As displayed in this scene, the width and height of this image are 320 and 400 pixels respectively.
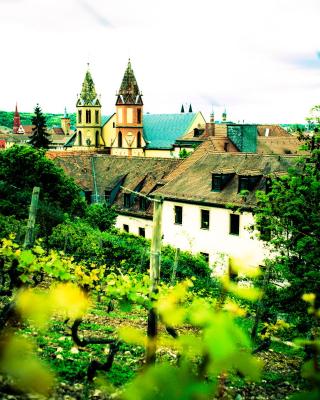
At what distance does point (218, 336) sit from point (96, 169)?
140 ft

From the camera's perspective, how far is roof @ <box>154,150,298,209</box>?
2756 centimetres

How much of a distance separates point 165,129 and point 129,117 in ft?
24.7

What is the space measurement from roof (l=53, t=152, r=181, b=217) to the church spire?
38.6m

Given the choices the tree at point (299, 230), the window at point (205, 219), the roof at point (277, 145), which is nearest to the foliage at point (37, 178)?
the window at point (205, 219)

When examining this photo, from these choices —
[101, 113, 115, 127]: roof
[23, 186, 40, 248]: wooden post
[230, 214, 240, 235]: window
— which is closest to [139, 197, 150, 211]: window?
[230, 214, 240, 235]: window

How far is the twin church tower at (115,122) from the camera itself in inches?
3263

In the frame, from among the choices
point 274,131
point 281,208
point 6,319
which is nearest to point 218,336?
point 6,319

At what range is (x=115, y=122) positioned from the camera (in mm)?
86188

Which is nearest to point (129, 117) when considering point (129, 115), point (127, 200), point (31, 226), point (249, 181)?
point (129, 115)

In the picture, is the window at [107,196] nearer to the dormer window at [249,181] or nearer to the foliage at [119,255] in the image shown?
the dormer window at [249,181]

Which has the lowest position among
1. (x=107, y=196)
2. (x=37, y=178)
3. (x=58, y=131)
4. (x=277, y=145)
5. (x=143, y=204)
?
(x=143, y=204)

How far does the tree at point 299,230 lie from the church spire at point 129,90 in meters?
70.4

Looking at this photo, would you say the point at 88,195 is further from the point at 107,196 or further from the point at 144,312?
the point at 144,312

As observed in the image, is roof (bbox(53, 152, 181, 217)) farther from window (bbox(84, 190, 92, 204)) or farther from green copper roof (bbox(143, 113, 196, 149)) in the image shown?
green copper roof (bbox(143, 113, 196, 149))
